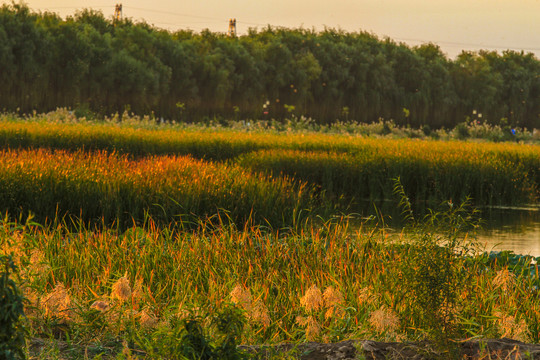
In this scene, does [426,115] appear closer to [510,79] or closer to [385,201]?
[510,79]

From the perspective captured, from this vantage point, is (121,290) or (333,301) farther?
(333,301)

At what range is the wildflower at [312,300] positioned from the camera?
4453mm

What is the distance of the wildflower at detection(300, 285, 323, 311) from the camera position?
4.45 m

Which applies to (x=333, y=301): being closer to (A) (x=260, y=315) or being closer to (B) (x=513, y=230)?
(A) (x=260, y=315)

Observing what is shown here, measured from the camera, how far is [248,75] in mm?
45875

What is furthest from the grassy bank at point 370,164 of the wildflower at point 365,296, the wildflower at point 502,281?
the wildflower at point 365,296

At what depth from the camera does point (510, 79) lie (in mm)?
59469

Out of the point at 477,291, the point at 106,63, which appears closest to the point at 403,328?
the point at 477,291

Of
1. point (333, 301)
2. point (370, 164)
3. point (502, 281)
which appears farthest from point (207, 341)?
point (370, 164)

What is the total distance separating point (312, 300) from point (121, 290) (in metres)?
1.24

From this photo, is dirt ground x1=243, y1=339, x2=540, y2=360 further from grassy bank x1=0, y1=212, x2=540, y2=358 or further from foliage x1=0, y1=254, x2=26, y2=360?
foliage x1=0, y1=254, x2=26, y2=360

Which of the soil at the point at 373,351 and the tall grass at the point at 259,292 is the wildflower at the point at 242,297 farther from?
the soil at the point at 373,351

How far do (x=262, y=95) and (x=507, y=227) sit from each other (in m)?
36.5

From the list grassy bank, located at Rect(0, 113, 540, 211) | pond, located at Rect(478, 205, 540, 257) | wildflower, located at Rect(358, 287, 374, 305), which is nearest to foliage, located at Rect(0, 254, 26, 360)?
wildflower, located at Rect(358, 287, 374, 305)
